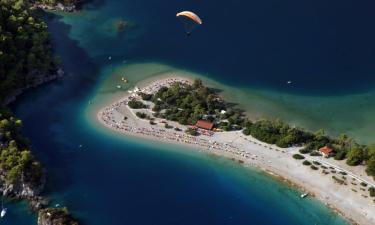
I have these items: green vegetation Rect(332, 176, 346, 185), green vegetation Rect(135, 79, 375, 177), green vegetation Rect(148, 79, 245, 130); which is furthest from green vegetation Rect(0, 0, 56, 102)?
green vegetation Rect(332, 176, 346, 185)

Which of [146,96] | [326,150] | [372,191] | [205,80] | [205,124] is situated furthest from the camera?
[205,80]

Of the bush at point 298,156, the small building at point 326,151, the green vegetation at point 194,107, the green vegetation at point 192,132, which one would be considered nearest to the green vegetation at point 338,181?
the small building at point 326,151

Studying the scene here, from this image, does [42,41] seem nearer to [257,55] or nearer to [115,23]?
[115,23]

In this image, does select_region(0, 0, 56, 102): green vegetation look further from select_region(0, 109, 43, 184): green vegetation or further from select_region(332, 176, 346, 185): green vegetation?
select_region(332, 176, 346, 185): green vegetation

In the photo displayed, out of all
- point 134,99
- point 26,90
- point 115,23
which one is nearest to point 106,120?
point 134,99

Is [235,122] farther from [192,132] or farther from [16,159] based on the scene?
[16,159]

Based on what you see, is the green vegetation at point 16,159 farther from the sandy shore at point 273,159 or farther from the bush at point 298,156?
the bush at point 298,156

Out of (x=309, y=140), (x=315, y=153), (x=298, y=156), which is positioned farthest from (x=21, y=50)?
(x=315, y=153)
